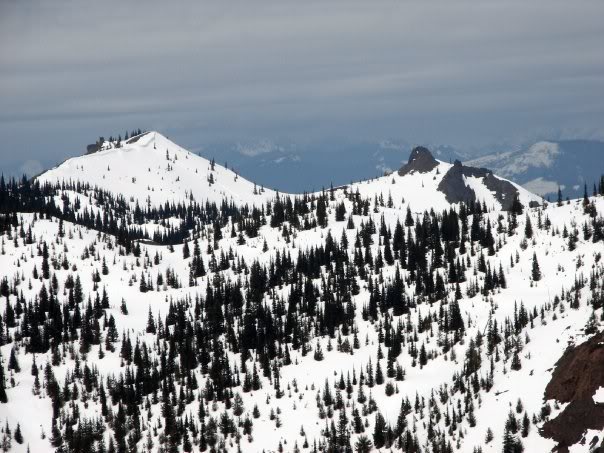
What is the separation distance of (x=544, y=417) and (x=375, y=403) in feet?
161

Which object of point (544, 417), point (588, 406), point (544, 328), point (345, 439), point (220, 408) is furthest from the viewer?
point (220, 408)

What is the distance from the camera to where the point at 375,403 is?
17888 centimetres

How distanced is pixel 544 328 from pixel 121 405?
103371 millimetres

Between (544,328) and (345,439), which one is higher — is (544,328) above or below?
above

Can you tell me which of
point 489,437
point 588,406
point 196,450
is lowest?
point 196,450

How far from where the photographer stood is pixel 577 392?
13325 cm

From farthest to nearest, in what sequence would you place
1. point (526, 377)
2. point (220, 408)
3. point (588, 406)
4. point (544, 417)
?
1. point (220, 408)
2. point (526, 377)
3. point (544, 417)
4. point (588, 406)

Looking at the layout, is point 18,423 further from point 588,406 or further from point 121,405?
point 588,406

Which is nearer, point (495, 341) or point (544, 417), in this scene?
point (544, 417)

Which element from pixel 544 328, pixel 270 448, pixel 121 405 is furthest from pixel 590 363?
pixel 121 405

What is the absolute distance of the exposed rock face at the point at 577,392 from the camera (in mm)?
125688

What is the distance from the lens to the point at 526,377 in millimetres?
154875

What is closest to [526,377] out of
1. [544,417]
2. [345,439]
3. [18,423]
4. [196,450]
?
[544,417]

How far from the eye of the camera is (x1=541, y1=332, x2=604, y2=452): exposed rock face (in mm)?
125688
